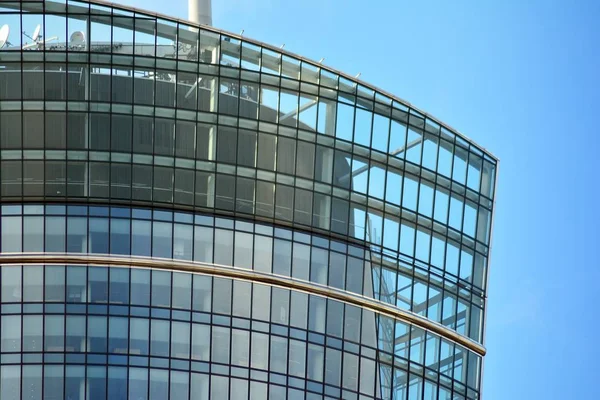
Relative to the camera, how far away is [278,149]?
231 feet

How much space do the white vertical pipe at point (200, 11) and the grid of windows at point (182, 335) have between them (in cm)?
1620

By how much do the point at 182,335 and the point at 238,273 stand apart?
4.23m

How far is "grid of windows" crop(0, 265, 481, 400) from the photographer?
219ft

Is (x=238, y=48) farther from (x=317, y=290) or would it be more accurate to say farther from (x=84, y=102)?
(x=317, y=290)

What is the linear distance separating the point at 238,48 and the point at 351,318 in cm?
1498

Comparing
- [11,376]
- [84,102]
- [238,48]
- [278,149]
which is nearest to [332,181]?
[278,149]

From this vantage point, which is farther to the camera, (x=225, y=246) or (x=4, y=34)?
(x=225, y=246)

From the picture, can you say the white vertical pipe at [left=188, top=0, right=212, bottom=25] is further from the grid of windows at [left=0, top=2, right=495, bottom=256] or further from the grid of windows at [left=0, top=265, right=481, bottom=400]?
the grid of windows at [left=0, top=265, right=481, bottom=400]

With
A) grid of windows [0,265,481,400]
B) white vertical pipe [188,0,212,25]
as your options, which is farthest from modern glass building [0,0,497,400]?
white vertical pipe [188,0,212,25]

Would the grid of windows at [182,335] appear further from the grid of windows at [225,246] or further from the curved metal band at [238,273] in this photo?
the grid of windows at [225,246]

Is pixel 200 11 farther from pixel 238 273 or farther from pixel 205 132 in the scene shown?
pixel 238 273

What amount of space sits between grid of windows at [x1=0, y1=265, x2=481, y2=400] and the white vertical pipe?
638 inches

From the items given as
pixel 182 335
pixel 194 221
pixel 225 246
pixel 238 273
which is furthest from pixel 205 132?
pixel 182 335

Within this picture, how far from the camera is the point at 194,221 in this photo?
69000 millimetres
